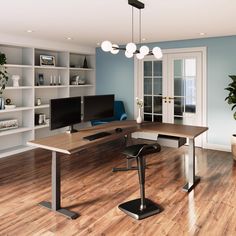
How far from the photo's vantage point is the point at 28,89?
5543 mm

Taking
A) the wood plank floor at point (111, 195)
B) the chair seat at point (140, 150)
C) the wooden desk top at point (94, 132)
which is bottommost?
the wood plank floor at point (111, 195)

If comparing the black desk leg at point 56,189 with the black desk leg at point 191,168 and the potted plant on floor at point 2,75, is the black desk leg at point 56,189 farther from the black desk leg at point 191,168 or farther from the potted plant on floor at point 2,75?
the potted plant on floor at point 2,75

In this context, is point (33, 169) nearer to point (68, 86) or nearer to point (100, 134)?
point (100, 134)

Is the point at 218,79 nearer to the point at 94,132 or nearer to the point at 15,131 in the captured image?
the point at 94,132

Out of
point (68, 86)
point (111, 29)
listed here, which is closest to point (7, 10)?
point (111, 29)

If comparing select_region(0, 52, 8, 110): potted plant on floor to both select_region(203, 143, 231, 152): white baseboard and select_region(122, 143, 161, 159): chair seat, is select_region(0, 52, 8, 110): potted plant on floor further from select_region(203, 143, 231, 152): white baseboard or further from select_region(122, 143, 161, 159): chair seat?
select_region(203, 143, 231, 152): white baseboard

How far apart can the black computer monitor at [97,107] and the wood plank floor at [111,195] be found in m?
0.89

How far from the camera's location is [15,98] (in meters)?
5.57

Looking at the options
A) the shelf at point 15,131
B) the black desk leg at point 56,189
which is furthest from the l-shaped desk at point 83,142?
the shelf at point 15,131

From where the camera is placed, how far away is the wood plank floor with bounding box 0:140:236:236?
8.49ft

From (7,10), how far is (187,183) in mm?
3173

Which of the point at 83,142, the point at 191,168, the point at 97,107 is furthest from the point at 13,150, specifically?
the point at 191,168

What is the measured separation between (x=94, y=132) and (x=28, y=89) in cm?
268

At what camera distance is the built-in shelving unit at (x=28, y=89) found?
537cm
